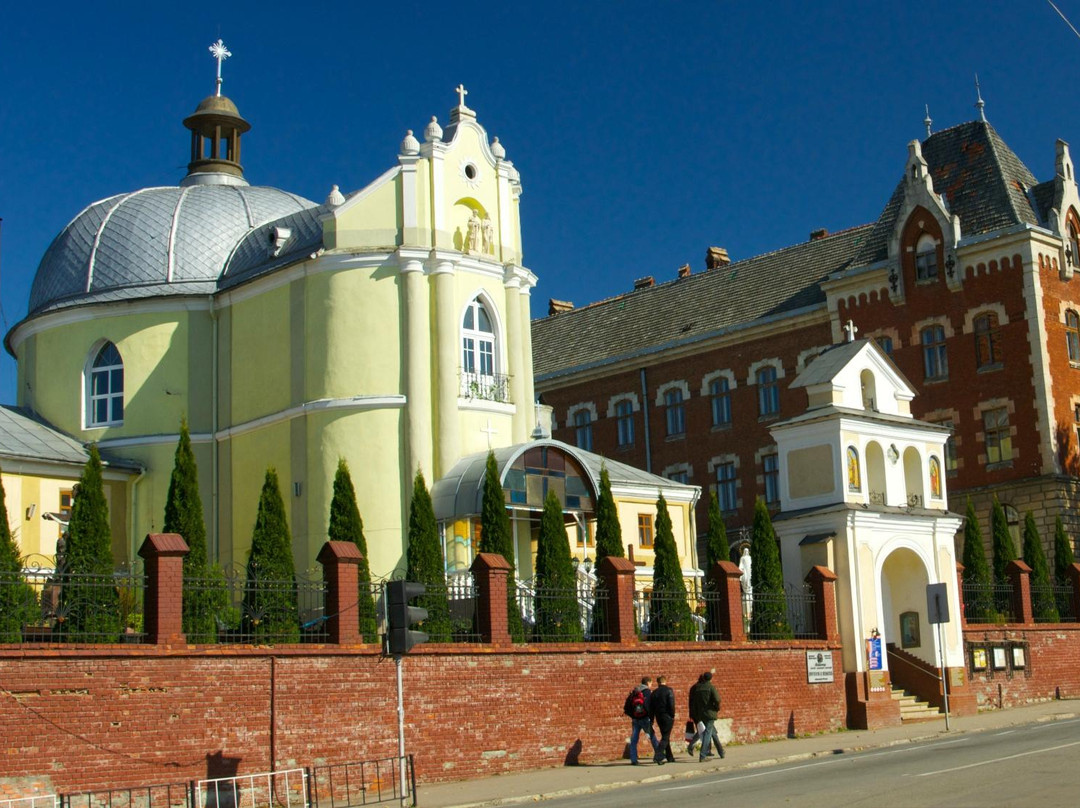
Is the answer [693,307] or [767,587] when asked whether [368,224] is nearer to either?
[767,587]

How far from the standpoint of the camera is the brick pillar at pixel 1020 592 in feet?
126

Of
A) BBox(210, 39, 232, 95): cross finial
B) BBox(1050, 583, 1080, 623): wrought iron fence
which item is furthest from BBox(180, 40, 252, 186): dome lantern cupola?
BBox(1050, 583, 1080, 623): wrought iron fence

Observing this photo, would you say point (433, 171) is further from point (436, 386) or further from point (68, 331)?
point (68, 331)

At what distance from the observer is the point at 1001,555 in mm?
40156

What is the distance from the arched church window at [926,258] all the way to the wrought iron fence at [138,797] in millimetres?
35667

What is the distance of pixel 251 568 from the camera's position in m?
26.0

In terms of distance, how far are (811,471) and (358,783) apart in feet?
50.2

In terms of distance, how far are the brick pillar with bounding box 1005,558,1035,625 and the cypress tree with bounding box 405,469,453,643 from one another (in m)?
18.0

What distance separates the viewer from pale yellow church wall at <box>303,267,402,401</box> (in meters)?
35.1

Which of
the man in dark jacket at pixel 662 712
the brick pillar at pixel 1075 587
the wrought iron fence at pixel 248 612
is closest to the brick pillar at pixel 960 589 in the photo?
the brick pillar at pixel 1075 587

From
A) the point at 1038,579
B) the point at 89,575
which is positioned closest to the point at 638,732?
the point at 89,575

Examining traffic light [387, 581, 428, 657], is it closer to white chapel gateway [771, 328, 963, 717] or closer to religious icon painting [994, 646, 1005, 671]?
white chapel gateway [771, 328, 963, 717]

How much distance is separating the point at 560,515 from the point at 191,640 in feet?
30.4

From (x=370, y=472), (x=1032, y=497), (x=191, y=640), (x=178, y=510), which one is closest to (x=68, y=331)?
(x=370, y=472)
